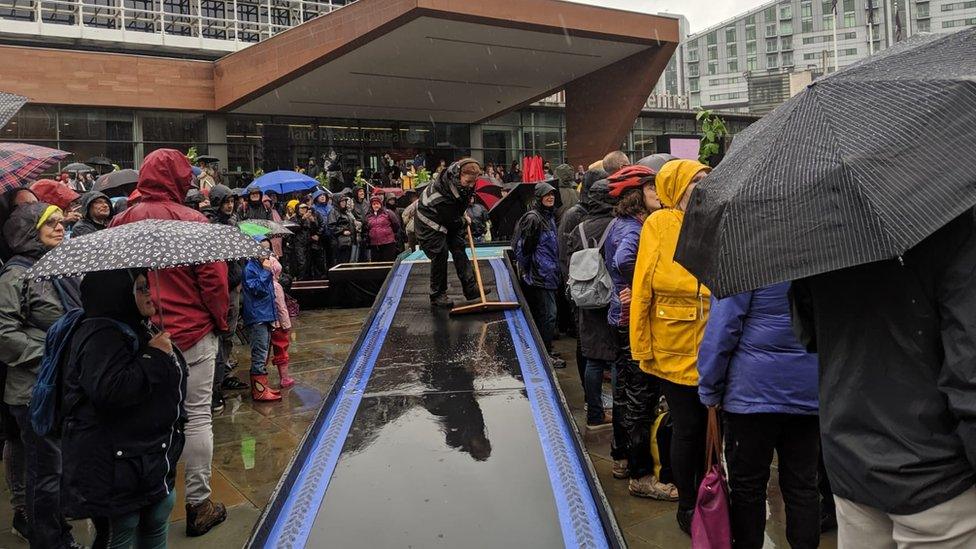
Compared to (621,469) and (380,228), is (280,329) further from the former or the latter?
(380,228)

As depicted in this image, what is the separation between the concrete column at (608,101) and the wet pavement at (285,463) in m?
17.6

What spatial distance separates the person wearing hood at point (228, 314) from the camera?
616cm

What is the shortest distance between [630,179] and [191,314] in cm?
276

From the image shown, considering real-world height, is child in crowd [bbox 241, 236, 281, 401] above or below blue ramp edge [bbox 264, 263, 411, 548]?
above

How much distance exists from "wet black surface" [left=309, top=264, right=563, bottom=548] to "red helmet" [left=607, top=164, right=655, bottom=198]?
146 centimetres

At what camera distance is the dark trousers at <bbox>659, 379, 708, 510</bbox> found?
3605mm

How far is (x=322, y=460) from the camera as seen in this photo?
3.72 metres

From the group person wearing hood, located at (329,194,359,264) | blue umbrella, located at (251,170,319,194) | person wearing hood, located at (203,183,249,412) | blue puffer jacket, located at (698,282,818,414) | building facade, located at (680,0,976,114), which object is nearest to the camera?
blue puffer jacket, located at (698,282,818,414)

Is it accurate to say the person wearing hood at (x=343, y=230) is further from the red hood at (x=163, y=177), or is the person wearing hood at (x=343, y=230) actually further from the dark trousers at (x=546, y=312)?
the red hood at (x=163, y=177)

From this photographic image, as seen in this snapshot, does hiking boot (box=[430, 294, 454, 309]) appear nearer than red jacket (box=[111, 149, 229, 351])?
No

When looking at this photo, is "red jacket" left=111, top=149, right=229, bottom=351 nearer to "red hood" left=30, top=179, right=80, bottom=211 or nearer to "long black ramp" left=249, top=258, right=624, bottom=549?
"long black ramp" left=249, top=258, right=624, bottom=549

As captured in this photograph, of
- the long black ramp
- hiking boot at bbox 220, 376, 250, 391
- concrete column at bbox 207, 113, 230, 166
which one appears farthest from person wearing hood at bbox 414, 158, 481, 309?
concrete column at bbox 207, 113, 230, 166

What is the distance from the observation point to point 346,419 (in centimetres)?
428

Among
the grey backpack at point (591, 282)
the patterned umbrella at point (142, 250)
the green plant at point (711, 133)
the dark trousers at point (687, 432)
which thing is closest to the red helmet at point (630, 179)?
the grey backpack at point (591, 282)
